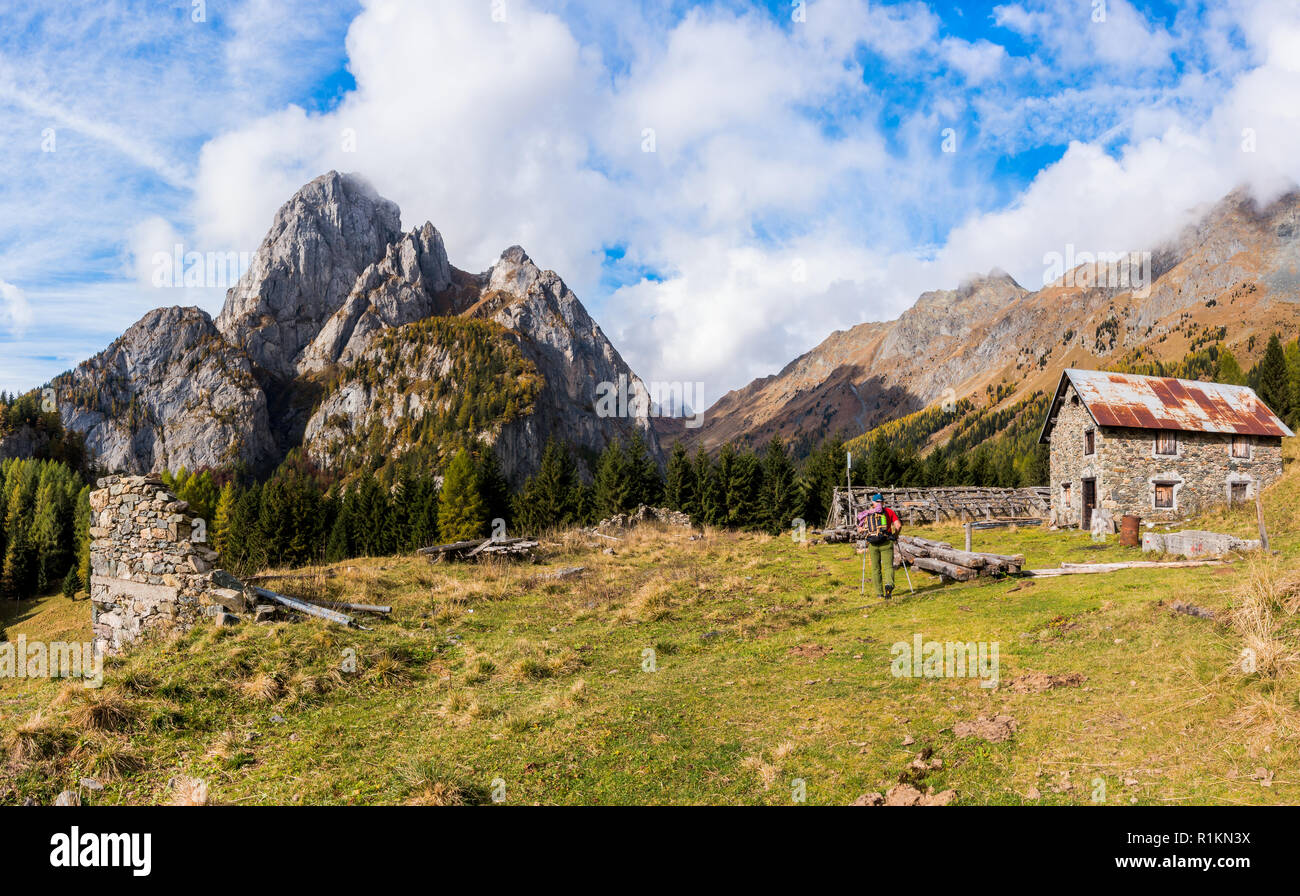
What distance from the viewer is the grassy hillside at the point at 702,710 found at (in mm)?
6617

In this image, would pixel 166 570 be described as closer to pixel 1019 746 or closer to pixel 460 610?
pixel 460 610

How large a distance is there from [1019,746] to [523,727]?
6457 millimetres

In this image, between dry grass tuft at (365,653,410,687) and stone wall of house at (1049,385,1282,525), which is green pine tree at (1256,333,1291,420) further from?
dry grass tuft at (365,653,410,687)

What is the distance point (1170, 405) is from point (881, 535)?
31174 millimetres

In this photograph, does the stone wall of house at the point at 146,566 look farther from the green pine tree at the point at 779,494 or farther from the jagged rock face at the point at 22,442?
the jagged rock face at the point at 22,442

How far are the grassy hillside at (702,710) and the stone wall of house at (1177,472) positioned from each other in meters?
22.0

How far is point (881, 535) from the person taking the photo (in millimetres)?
16469

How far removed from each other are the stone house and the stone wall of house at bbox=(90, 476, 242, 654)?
1577 inches

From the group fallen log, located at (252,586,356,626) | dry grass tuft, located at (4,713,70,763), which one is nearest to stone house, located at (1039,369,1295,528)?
fallen log, located at (252,586,356,626)

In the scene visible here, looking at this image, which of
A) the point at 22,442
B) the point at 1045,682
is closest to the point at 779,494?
the point at 1045,682

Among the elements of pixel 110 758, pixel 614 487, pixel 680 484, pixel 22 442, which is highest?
pixel 22 442

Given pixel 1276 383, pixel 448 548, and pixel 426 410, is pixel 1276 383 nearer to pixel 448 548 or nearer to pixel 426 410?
pixel 448 548

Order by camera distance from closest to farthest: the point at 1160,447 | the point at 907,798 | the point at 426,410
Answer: the point at 907,798 < the point at 1160,447 < the point at 426,410

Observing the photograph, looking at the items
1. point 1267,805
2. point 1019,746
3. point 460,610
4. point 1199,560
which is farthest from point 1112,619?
point 460,610
